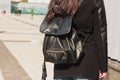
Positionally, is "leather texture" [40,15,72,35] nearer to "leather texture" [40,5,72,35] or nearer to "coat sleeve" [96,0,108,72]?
"leather texture" [40,5,72,35]

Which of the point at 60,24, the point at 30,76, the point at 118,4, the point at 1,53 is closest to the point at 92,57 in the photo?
the point at 60,24

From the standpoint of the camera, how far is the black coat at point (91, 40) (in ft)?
10.9

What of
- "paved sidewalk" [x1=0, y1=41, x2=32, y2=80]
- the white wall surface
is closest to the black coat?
the white wall surface

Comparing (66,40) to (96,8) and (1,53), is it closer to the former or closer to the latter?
(96,8)

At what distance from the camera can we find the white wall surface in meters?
6.31

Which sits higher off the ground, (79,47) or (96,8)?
(96,8)

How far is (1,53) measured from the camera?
44.0ft

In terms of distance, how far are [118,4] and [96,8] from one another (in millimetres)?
3041

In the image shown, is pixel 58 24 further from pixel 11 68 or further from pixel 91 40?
pixel 11 68

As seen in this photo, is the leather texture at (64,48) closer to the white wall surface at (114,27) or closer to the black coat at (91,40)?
the black coat at (91,40)

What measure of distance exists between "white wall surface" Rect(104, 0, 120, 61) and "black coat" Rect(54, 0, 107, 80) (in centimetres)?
297

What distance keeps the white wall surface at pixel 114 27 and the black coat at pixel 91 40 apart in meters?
2.97

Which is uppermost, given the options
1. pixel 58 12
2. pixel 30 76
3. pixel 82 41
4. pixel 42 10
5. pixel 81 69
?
pixel 42 10

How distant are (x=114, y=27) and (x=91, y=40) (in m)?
3.19
